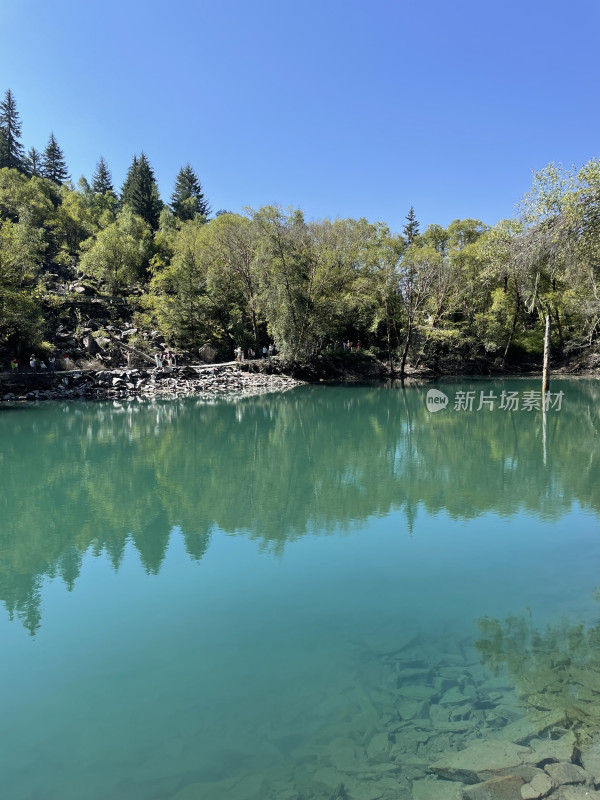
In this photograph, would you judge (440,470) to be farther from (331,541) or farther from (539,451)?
(331,541)

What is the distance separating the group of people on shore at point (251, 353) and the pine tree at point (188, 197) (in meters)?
35.2

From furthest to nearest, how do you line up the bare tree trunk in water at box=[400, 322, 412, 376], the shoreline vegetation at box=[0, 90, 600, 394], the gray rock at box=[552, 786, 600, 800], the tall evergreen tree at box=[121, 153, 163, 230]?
the tall evergreen tree at box=[121, 153, 163, 230]
the bare tree trunk in water at box=[400, 322, 412, 376]
the shoreline vegetation at box=[0, 90, 600, 394]
the gray rock at box=[552, 786, 600, 800]

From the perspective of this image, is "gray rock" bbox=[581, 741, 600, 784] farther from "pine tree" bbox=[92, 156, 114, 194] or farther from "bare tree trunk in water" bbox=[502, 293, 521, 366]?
"pine tree" bbox=[92, 156, 114, 194]

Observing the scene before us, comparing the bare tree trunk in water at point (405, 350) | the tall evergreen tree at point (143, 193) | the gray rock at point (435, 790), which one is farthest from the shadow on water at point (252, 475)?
the tall evergreen tree at point (143, 193)

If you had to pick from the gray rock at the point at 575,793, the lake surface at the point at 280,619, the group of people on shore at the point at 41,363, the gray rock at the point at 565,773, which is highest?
the group of people on shore at the point at 41,363

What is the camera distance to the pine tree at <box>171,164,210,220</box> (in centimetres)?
6769

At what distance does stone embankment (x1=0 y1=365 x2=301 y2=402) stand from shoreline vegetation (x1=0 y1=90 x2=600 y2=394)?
85.6 inches

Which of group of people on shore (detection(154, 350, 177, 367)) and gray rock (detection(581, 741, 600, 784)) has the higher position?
group of people on shore (detection(154, 350, 177, 367))

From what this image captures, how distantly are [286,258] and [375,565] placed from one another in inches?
1180

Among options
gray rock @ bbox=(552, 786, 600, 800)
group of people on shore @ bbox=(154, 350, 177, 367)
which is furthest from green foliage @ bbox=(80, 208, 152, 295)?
gray rock @ bbox=(552, 786, 600, 800)

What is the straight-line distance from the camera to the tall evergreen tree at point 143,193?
64.2 m

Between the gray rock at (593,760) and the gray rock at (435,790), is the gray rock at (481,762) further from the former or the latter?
the gray rock at (593,760)

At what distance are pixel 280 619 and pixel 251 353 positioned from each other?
34.0 meters

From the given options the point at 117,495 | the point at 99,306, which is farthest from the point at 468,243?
the point at 117,495
